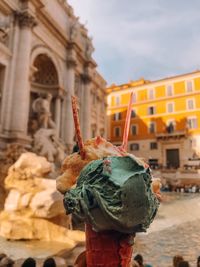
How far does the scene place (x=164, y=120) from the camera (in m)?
30.0

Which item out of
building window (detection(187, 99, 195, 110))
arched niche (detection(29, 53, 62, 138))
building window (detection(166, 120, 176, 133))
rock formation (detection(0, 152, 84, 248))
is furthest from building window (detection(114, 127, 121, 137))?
rock formation (detection(0, 152, 84, 248))

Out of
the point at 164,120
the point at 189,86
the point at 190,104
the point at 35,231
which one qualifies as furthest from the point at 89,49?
the point at 35,231

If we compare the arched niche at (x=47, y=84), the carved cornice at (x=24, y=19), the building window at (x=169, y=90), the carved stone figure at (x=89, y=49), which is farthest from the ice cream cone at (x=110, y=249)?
the building window at (x=169, y=90)

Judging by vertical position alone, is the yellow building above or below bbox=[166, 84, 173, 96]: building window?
below

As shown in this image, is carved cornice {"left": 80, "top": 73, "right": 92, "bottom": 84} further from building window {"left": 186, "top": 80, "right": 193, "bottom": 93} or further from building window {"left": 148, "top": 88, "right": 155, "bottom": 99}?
building window {"left": 186, "top": 80, "right": 193, "bottom": 93}

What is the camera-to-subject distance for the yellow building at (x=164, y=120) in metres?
27.7

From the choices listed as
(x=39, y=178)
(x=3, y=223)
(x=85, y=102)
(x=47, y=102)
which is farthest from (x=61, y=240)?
(x=85, y=102)

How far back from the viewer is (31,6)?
11.7 m

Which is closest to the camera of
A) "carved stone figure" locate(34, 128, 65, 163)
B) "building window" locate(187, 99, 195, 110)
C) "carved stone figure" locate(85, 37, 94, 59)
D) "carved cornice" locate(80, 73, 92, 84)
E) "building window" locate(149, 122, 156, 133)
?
"carved stone figure" locate(34, 128, 65, 163)

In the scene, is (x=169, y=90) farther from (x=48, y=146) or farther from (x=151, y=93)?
(x=48, y=146)

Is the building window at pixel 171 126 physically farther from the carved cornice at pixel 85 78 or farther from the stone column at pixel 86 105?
the carved cornice at pixel 85 78

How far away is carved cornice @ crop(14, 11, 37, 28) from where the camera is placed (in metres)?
11.4

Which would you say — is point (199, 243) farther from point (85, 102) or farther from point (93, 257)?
point (85, 102)

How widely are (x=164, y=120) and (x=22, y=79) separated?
21.8 metres
